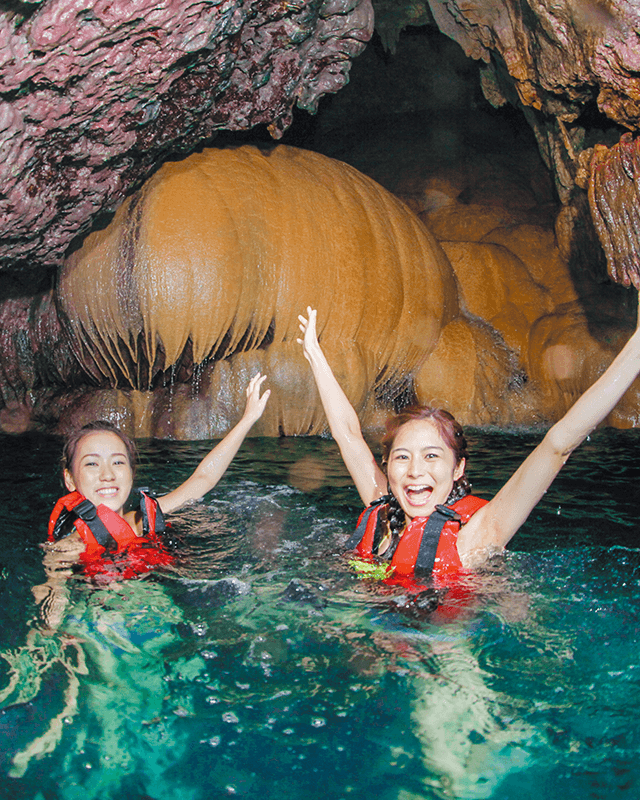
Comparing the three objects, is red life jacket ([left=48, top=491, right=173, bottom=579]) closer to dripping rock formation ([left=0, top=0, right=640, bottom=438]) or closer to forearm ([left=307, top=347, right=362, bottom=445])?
forearm ([left=307, top=347, right=362, bottom=445])

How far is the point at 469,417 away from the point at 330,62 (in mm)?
3546

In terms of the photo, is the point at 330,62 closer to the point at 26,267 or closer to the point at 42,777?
the point at 26,267

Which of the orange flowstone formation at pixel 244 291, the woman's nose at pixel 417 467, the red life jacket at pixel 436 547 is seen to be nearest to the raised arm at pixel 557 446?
the red life jacket at pixel 436 547

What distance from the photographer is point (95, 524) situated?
2848mm

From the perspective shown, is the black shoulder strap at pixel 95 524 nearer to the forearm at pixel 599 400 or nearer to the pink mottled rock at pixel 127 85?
the forearm at pixel 599 400

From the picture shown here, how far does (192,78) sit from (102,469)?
10.7 ft

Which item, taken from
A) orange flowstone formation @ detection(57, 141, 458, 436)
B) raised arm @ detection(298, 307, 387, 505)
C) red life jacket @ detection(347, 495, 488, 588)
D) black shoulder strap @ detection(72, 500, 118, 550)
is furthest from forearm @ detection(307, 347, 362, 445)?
orange flowstone formation @ detection(57, 141, 458, 436)

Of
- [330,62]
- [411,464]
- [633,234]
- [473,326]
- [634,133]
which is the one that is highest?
[330,62]

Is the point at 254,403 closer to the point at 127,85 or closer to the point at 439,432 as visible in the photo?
the point at 439,432

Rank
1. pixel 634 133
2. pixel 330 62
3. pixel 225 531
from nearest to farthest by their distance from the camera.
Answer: pixel 225 531 → pixel 634 133 → pixel 330 62

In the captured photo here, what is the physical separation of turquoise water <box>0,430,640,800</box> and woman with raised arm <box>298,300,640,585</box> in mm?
172

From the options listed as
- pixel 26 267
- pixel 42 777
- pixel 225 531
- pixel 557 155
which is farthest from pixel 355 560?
pixel 557 155

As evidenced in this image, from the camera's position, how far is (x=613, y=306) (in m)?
7.41

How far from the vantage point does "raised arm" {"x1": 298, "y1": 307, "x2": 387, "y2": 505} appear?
2773 mm
